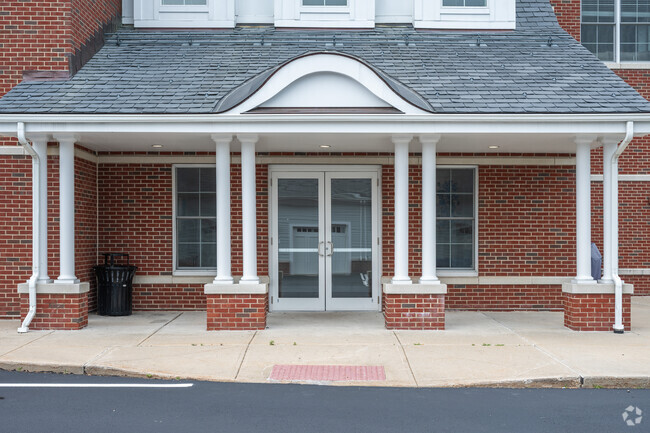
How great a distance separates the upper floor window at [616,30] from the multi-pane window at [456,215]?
553 cm

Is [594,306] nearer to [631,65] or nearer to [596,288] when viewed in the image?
[596,288]

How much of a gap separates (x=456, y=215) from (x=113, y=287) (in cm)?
615

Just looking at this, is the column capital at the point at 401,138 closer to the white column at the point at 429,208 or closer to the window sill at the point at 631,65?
the white column at the point at 429,208

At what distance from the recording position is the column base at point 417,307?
10.5 m

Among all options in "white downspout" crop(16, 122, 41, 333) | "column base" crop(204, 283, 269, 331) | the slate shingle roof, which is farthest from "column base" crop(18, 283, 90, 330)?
the slate shingle roof

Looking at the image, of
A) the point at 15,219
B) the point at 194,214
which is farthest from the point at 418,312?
the point at 15,219

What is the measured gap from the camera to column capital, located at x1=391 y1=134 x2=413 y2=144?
10516 mm

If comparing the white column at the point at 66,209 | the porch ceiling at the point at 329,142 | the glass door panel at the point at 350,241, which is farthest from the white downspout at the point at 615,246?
the white column at the point at 66,209

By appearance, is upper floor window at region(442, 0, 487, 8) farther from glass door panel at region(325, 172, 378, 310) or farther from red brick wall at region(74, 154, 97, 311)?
red brick wall at region(74, 154, 97, 311)

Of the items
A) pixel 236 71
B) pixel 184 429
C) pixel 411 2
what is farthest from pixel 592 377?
pixel 411 2

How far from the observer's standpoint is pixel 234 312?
10531 mm

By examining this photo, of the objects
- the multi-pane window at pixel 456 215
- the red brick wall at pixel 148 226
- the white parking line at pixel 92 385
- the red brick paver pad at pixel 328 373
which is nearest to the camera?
the white parking line at pixel 92 385

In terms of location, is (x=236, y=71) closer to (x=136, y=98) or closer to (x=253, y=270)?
(x=136, y=98)

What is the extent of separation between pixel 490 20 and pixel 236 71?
4885mm
